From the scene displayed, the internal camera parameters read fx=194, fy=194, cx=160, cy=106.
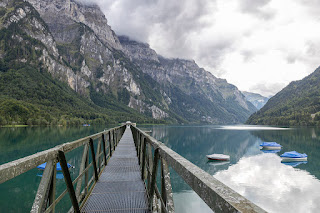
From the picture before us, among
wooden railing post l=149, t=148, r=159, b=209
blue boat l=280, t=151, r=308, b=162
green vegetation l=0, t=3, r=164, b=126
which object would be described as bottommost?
blue boat l=280, t=151, r=308, b=162

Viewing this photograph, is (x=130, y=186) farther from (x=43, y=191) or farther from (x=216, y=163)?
(x=216, y=163)

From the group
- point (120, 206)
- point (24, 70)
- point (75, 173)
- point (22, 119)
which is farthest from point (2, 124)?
point (24, 70)

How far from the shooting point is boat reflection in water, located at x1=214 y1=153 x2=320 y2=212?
1688 centimetres

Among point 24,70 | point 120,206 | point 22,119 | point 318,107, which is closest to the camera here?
point 120,206

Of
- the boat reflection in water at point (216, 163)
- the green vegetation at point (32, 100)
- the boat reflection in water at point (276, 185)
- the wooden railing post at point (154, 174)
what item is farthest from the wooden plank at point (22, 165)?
the green vegetation at point (32, 100)

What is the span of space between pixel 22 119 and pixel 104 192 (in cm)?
11260

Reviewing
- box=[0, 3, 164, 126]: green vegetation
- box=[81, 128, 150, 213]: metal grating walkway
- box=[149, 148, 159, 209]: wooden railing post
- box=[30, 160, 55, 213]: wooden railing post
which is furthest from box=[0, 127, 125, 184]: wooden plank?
box=[0, 3, 164, 126]: green vegetation

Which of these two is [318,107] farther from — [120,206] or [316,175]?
[120,206]

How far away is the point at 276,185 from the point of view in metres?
22.0

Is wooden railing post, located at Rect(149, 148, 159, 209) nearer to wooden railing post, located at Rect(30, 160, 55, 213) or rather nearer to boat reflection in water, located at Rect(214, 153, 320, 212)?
wooden railing post, located at Rect(30, 160, 55, 213)

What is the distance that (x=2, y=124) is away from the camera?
85.2 m

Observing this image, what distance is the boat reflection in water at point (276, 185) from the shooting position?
664 inches

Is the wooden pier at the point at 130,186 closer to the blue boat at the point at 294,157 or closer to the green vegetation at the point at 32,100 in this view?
the blue boat at the point at 294,157

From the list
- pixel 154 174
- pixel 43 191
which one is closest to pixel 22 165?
pixel 43 191
